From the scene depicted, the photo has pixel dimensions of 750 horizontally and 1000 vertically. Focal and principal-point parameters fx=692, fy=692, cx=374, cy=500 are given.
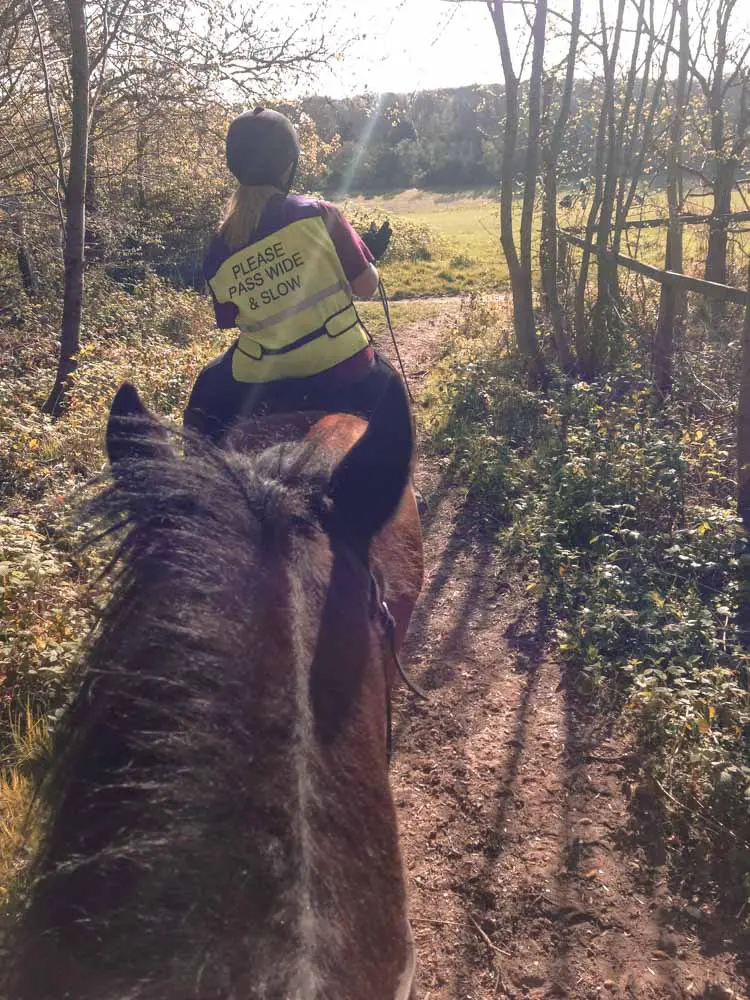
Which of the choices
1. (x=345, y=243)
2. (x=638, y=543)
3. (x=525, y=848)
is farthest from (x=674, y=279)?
(x=525, y=848)

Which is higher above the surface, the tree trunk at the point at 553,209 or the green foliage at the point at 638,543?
the tree trunk at the point at 553,209

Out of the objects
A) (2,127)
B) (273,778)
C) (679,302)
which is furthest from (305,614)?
(2,127)

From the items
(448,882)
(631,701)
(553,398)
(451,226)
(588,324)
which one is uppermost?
(451,226)

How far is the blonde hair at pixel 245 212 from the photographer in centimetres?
303

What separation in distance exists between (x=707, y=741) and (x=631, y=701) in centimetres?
45

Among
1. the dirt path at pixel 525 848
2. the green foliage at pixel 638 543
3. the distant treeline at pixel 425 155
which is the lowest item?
the dirt path at pixel 525 848

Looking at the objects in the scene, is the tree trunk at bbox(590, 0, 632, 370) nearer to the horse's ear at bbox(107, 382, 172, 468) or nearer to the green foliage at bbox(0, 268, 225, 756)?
the green foliage at bbox(0, 268, 225, 756)

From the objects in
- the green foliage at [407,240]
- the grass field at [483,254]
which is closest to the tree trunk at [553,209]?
the grass field at [483,254]

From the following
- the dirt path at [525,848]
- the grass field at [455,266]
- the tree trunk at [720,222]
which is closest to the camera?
the dirt path at [525,848]

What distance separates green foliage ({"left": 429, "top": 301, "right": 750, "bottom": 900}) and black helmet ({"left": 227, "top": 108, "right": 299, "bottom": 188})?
2920mm

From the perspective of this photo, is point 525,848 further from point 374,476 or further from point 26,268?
point 26,268

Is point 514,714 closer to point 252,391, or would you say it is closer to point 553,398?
point 252,391

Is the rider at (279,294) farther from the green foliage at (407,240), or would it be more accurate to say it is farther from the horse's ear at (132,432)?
the green foliage at (407,240)

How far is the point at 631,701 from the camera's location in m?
3.49
